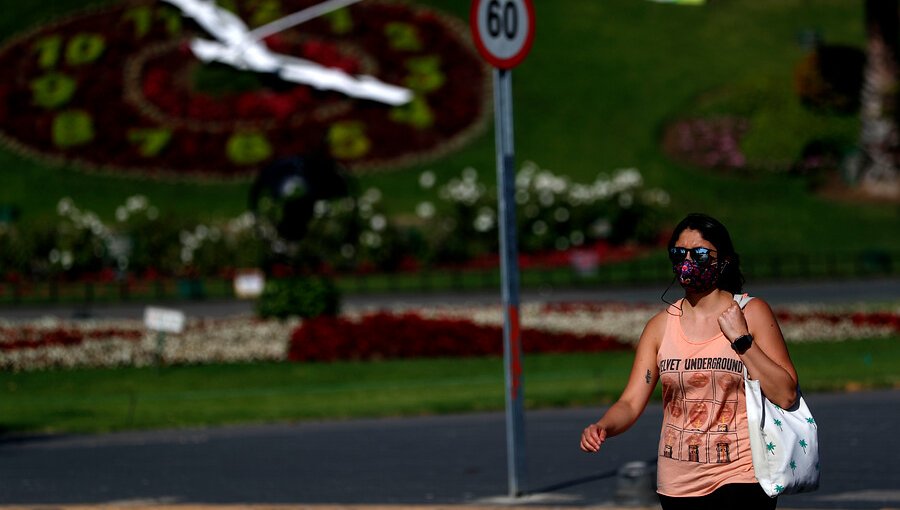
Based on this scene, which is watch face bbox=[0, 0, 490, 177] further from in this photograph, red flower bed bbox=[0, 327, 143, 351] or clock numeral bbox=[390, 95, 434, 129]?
red flower bed bbox=[0, 327, 143, 351]

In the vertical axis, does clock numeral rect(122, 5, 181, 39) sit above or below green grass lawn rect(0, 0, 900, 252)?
above

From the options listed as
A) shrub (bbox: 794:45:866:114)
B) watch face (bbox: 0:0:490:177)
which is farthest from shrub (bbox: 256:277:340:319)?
shrub (bbox: 794:45:866:114)

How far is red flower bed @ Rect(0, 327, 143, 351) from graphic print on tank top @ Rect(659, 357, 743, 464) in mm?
19741

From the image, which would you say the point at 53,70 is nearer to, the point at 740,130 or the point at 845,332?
the point at 740,130

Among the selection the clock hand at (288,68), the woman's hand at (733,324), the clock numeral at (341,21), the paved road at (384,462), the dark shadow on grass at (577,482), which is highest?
the clock numeral at (341,21)

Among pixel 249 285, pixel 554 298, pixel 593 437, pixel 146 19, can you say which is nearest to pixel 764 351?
pixel 593 437

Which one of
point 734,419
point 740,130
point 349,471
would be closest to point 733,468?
point 734,419

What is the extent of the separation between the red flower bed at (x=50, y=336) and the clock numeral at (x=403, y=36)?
40.1m

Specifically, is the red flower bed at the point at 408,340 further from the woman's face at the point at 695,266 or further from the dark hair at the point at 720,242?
the woman's face at the point at 695,266

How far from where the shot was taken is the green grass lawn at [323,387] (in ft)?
62.0

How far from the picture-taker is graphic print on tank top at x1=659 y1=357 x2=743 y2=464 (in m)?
6.14

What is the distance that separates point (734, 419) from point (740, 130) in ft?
186

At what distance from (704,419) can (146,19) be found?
215ft

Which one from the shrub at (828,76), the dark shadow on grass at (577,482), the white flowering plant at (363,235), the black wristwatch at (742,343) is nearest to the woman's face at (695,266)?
the black wristwatch at (742,343)
